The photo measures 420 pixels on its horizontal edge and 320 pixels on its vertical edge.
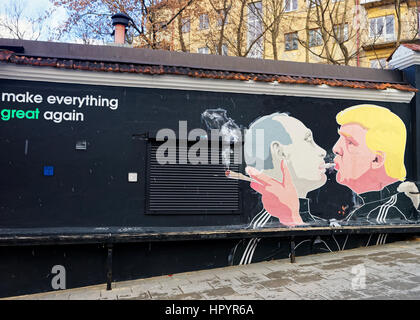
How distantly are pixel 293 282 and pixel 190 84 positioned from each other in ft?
14.0

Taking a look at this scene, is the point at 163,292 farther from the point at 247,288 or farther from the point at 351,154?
the point at 351,154

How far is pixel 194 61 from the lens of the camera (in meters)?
7.48

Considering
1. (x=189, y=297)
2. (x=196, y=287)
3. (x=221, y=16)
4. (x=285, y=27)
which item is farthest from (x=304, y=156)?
(x=285, y=27)

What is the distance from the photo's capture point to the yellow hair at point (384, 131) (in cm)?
771

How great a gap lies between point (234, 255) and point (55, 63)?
5164mm

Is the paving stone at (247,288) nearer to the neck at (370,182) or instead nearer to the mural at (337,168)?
the mural at (337,168)

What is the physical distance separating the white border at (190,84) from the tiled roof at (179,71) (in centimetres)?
9

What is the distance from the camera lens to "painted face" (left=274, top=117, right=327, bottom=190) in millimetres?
7398

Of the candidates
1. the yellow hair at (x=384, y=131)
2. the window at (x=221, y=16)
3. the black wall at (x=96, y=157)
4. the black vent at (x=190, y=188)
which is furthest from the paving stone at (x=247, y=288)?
the window at (x=221, y=16)

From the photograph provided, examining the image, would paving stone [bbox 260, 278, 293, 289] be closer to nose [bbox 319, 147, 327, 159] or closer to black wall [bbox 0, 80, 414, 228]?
black wall [bbox 0, 80, 414, 228]

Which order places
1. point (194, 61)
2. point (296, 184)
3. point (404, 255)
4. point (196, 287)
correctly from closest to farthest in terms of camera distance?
point (196, 287) → point (404, 255) → point (296, 184) → point (194, 61)

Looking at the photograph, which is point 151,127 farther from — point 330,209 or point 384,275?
point 384,275

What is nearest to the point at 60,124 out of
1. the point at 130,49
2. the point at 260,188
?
the point at 130,49

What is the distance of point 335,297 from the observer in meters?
4.91
